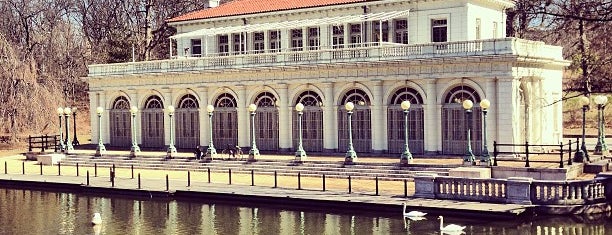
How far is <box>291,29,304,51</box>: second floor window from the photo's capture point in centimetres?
5122

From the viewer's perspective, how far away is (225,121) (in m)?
51.0

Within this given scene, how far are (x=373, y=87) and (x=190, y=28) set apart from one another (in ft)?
54.2

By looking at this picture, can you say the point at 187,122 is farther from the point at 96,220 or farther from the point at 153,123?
the point at 96,220

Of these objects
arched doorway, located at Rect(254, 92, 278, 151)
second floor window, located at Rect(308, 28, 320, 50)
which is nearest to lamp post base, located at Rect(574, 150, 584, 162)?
arched doorway, located at Rect(254, 92, 278, 151)

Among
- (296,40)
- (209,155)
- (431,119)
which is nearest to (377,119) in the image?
(431,119)

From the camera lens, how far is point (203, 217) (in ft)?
99.2

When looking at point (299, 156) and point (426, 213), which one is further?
point (299, 156)

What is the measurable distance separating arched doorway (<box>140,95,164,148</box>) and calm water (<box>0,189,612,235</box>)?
1916 centimetres

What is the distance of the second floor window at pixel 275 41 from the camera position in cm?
5222

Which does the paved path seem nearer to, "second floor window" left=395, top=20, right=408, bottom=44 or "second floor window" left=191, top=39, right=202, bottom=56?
"second floor window" left=395, top=20, right=408, bottom=44

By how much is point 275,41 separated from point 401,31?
27.0 ft

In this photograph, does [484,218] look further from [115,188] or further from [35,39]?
[35,39]

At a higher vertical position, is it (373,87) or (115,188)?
(373,87)

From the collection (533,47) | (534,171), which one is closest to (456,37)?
(533,47)
